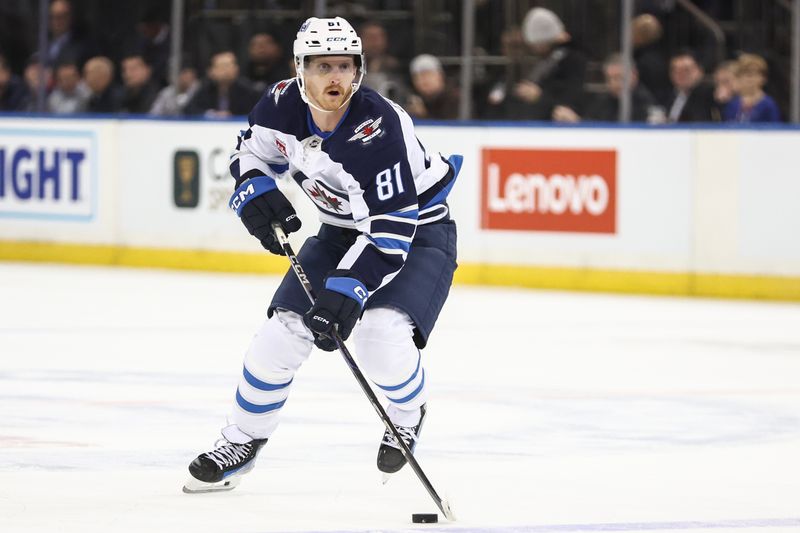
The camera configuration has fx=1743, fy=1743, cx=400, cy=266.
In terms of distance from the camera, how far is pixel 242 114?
1190 cm

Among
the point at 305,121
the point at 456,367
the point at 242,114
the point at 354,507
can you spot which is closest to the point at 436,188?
the point at 305,121

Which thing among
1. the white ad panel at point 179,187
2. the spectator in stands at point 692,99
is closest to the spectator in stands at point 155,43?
the white ad panel at point 179,187

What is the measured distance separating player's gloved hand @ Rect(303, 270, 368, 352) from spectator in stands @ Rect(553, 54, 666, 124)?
6704mm

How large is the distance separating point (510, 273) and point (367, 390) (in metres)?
6.59

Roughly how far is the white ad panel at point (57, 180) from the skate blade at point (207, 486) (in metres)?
7.66

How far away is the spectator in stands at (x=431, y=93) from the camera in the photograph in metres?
11.4

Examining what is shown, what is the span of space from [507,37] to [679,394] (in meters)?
4.82

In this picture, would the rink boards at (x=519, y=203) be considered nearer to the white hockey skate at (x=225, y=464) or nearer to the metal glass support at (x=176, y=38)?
the metal glass support at (x=176, y=38)

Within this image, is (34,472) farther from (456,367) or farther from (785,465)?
(456,367)

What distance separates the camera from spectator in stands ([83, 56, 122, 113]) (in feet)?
40.8

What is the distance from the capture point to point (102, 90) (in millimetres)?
12469

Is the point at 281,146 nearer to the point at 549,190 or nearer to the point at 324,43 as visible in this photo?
the point at 324,43

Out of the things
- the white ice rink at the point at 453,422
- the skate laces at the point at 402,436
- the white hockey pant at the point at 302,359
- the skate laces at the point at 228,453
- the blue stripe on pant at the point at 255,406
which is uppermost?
the white hockey pant at the point at 302,359

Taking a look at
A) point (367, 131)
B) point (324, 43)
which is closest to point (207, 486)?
point (367, 131)
